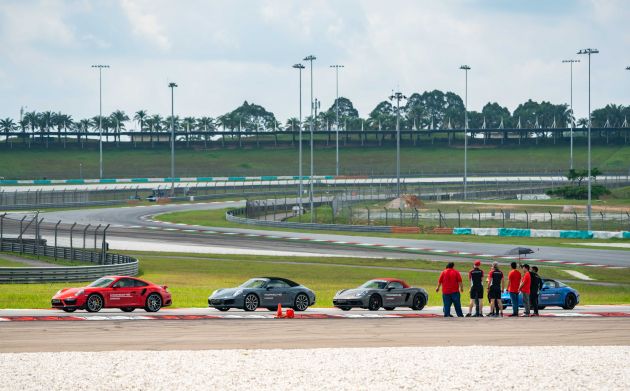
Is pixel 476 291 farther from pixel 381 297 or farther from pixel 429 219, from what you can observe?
pixel 429 219

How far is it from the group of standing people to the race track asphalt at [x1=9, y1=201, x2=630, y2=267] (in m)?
23.3

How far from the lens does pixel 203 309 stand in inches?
1153

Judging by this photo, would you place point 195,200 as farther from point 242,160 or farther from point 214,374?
point 214,374

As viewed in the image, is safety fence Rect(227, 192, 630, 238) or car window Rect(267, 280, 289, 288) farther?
safety fence Rect(227, 192, 630, 238)

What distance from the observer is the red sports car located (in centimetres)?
2697

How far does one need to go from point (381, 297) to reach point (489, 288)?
364 centimetres

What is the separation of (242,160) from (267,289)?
153504 millimetres

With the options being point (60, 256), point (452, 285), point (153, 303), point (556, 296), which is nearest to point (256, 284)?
point (153, 303)

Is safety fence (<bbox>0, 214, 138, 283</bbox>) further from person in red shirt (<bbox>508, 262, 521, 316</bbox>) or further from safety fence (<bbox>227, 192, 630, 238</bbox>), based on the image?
person in red shirt (<bbox>508, 262, 521, 316</bbox>)

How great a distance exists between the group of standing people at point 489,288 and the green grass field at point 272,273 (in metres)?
6.18

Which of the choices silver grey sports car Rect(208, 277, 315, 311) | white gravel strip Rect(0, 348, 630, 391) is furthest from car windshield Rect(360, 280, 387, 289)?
white gravel strip Rect(0, 348, 630, 391)

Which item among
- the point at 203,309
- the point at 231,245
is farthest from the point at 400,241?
the point at 203,309

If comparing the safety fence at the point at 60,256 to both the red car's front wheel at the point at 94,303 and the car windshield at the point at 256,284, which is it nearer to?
the red car's front wheel at the point at 94,303

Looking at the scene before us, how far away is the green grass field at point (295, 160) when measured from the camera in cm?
16262
